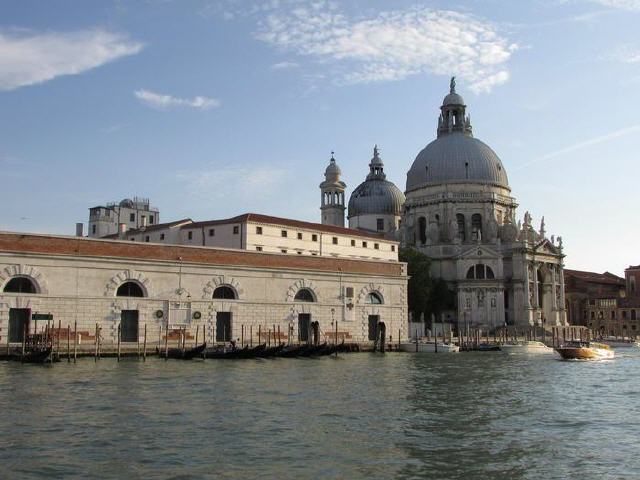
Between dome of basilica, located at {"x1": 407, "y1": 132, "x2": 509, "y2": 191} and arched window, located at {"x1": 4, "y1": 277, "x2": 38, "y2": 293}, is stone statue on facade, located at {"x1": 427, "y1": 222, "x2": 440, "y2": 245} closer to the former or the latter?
dome of basilica, located at {"x1": 407, "y1": 132, "x2": 509, "y2": 191}

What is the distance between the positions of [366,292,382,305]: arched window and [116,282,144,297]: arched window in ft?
43.5

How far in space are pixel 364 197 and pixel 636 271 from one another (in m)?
34.6

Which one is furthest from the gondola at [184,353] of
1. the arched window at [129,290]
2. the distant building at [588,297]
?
the distant building at [588,297]

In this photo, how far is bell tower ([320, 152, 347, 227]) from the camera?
297ft

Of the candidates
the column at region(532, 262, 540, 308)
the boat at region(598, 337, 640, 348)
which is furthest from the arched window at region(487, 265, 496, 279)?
the boat at region(598, 337, 640, 348)

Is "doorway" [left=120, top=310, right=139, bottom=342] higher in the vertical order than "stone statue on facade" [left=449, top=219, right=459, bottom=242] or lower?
lower

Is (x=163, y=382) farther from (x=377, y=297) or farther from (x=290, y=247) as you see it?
(x=290, y=247)

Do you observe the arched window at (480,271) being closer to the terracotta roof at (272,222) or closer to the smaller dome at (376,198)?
the smaller dome at (376,198)

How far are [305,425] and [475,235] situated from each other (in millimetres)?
61398

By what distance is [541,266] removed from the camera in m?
76.3

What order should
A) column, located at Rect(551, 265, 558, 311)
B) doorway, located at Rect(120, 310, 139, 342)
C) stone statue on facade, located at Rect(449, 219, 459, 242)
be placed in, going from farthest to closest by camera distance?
column, located at Rect(551, 265, 558, 311) < stone statue on facade, located at Rect(449, 219, 459, 242) < doorway, located at Rect(120, 310, 139, 342)

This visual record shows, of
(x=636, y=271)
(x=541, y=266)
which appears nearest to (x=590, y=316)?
(x=636, y=271)

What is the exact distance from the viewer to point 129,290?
35.4 m

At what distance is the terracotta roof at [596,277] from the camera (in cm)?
9656
